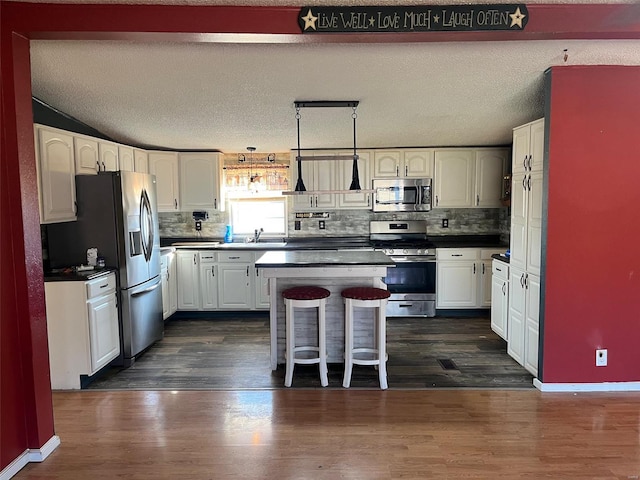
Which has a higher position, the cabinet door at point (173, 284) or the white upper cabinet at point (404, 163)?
the white upper cabinet at point (404, 163)

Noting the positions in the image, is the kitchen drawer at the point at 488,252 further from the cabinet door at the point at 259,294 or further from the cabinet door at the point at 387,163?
the cabinet door at the point at 259,294

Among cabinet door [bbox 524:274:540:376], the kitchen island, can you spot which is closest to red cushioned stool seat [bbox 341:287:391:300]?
the kitchen island

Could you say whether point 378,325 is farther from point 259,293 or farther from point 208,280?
point 208,280

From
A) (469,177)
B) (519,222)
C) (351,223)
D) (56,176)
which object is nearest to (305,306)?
(519,222)

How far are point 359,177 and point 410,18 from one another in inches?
119

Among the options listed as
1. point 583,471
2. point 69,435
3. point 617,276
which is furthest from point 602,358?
point 69,435

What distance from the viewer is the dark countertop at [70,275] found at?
10.3 feet

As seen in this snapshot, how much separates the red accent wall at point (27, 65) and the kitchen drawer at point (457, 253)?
286 centimetres

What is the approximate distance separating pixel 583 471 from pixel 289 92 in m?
3.23

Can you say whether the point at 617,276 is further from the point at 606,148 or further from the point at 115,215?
the point at 115,215

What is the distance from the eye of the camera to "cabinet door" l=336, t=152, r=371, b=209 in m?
5.24

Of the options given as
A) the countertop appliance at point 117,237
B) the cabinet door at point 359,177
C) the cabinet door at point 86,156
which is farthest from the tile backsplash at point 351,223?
the cabinet door at point 86,156

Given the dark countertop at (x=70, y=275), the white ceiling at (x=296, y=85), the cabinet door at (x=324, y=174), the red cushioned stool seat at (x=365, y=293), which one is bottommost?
the red cushioned stool seat at (x=365, y=293)

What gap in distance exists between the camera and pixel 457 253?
4.96 meters
